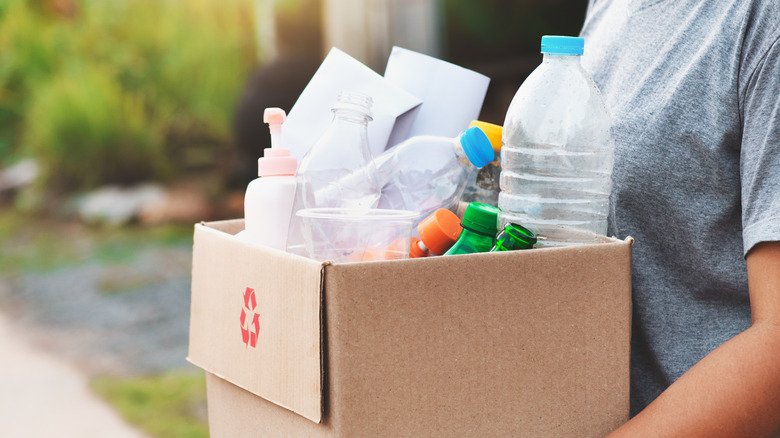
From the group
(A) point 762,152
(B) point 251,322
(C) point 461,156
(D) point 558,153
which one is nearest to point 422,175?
(C) point 461,156

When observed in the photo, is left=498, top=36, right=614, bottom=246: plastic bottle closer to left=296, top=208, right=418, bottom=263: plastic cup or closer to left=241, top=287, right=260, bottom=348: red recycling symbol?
left=296, top=208, right=418, bottom=263: plastic cup

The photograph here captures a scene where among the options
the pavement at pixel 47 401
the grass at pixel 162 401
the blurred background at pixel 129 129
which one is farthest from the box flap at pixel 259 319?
the blurred background at pixel 129 129

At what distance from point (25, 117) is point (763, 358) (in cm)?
675

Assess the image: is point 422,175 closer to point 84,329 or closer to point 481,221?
point 481,221

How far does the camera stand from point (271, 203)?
1.01 meters

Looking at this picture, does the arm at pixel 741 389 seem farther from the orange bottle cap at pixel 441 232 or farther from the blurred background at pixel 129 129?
the blurred background at pixel 129 129

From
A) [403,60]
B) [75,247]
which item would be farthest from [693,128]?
[75,247]

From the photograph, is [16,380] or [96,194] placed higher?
[96,194]

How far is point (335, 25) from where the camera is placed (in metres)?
4.99

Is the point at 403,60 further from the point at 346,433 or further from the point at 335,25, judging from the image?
the point at 335,25

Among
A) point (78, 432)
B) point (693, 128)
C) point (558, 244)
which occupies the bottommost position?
point (78, 432)

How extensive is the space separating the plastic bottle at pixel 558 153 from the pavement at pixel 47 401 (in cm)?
257

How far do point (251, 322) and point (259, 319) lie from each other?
0.02 meters

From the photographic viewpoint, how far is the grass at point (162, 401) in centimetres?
323
